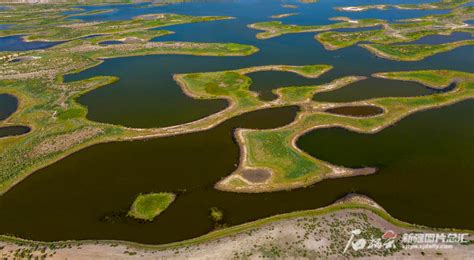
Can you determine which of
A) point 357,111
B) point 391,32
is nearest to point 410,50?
point 391,32

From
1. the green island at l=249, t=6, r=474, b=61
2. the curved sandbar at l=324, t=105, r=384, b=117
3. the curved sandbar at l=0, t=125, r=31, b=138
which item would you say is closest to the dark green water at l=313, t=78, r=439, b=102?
the curved sandbar at l=324, t=105, r=384, b=117

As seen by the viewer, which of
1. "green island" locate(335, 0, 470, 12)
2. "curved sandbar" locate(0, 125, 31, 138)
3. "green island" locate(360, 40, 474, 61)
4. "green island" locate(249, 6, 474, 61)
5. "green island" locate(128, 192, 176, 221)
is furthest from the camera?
"green island" locate(335, 0, 470, 12)

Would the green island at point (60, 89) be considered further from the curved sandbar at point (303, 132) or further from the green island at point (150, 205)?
the green island at point (150, 205)

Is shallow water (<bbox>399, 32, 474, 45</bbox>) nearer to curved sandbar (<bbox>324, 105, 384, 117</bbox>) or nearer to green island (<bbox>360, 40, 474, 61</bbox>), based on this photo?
green island (<bbox>360, 40, 474, 61</bbox>)

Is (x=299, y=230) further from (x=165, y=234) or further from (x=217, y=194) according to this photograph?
(x=165, y=234)

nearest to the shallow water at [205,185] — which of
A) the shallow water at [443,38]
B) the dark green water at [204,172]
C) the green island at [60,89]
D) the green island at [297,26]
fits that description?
the dark green water at [204,172]

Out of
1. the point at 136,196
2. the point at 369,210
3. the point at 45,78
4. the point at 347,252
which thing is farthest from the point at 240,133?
the point at 45,78

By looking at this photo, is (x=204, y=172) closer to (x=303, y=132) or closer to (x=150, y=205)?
(x=150, y=205)
